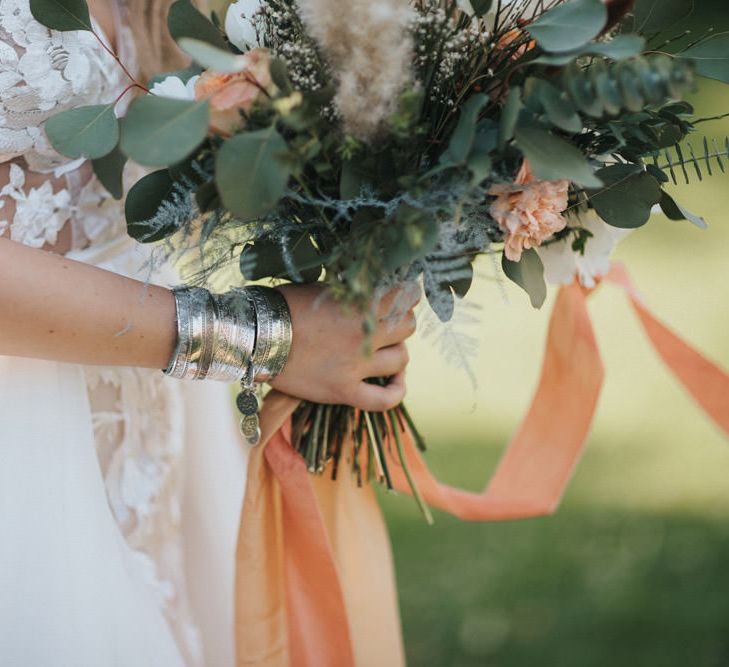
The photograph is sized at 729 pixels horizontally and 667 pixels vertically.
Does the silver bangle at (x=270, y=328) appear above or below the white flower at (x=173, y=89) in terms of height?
below

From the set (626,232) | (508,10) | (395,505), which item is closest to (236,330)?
(508,10)

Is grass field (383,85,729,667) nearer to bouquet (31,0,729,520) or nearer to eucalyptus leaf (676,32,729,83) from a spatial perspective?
bouquet (31,0,729,520)

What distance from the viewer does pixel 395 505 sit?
341 cm

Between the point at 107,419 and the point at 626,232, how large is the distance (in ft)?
3.29

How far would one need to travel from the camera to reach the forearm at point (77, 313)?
116 cm

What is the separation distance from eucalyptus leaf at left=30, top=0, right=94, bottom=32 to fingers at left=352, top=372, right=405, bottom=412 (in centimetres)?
69

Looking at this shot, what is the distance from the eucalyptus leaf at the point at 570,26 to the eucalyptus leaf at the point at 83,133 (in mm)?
581

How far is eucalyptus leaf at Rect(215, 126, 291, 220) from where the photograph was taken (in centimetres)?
99

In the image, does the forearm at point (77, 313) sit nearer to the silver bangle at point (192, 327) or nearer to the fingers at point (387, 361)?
the silver bangle at point (192, 327)

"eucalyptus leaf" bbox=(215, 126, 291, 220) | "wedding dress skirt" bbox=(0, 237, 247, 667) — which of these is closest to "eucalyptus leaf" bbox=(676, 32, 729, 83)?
"eucalyptus leaf" bbox=(215, 126, 291, 220)

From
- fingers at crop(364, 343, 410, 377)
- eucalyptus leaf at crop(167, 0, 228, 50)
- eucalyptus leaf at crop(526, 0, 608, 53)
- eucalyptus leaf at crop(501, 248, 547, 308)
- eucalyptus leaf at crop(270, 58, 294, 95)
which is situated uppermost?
eucalyptus leaf at crop(526, 0, 608, 53)

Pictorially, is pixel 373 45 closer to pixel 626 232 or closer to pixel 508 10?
pixel 508 10

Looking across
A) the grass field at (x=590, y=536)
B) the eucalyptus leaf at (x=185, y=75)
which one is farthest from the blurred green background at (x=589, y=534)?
the eucalyptus leaf at (x=185, y=75)

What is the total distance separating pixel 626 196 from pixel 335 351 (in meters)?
0.50
